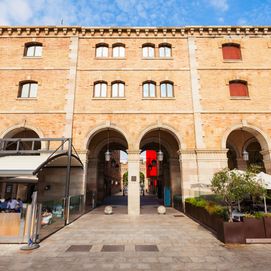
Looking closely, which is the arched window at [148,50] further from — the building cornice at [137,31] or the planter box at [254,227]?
the planter box at [254,227]

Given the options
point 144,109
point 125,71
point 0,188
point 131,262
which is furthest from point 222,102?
point 0,188

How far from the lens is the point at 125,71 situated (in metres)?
16.2

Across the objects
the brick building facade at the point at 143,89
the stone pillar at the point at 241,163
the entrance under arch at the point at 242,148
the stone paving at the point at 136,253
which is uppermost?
the brick building facade at the point at 143,89

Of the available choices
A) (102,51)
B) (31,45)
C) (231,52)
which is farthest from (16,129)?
(231,52)

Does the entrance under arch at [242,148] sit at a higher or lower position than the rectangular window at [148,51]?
lower

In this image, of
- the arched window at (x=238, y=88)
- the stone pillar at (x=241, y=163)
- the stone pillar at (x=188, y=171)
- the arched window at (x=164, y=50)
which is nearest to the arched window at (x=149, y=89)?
the arched window at (x=164, y=50)

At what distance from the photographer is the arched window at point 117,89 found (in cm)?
1589

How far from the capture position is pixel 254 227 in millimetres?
7738

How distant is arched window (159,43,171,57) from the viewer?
55.4 ft

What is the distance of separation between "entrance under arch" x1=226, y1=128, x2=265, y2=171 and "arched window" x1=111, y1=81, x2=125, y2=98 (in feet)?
32.9

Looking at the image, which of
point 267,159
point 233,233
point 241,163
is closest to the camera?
point 233,233

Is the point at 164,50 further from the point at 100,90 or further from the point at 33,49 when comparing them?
the point at 33,49

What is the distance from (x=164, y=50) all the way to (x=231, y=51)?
5426mm

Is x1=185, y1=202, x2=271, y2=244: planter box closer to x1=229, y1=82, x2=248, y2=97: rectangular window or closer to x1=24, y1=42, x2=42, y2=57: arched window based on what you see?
x1=229, y1=82, x2=248, y2=97: rectangular window
